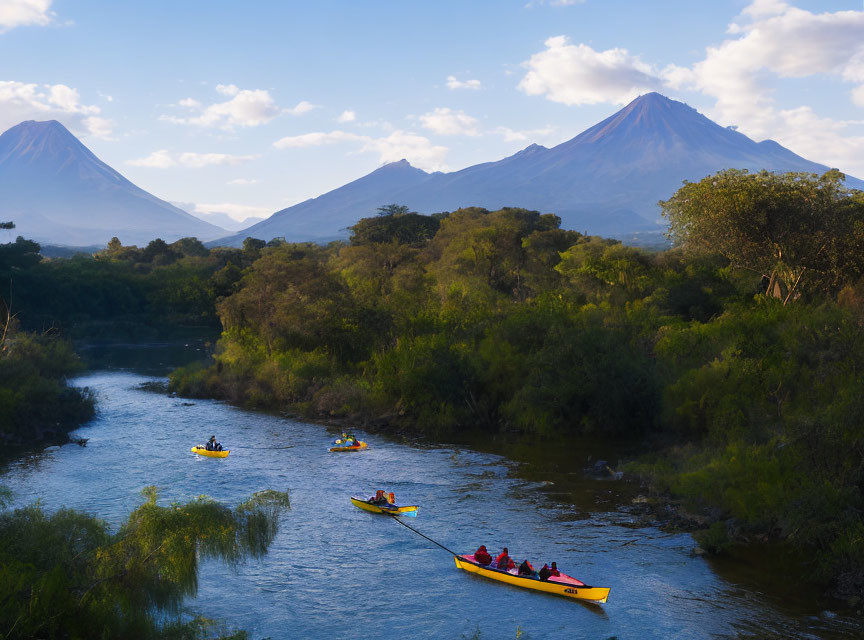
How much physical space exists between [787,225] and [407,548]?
107 feet

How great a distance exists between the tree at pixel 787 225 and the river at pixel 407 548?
21.7m

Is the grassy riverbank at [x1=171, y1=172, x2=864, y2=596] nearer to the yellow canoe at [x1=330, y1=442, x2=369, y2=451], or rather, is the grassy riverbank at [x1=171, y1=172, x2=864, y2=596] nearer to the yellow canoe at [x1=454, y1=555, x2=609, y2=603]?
the yellow canoe at [x1=330, y1=442, x2=369, y2=451]

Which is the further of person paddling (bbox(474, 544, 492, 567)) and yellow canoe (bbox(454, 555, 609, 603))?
person paddling (bbox(474, 544, 492, 567))

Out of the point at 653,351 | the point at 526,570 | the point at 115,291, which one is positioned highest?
the point at 115,291

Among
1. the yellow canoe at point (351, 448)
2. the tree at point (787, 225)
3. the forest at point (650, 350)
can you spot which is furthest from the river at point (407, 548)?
the tree at point (787, 225)

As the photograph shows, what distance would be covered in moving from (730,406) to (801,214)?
17341 mm

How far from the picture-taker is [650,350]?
154 ft

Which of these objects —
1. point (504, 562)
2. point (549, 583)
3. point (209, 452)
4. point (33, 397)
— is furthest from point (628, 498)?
point (33, 397)

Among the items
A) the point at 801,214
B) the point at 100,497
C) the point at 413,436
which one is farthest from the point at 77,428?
the point at 801,214

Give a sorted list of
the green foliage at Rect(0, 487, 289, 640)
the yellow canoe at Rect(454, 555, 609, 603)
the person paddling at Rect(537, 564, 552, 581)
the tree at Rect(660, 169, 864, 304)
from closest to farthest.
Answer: the green foliage at Rect(0, 487, 289, 640)
the yellow canoe at Rect(454, 555, 609, 603)
the person paddling at Rect(537, 564, 552, 581)
the tree at Rect(660, 169, 864, 304)

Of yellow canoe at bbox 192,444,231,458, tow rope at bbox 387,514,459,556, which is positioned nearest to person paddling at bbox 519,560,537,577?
tow rope at bbox 387,514,459,556

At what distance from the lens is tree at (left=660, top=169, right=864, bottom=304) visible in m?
46.6

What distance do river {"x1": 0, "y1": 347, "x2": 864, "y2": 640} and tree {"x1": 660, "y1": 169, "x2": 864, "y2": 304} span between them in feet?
71.3

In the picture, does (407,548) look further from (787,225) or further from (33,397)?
(787,225)
